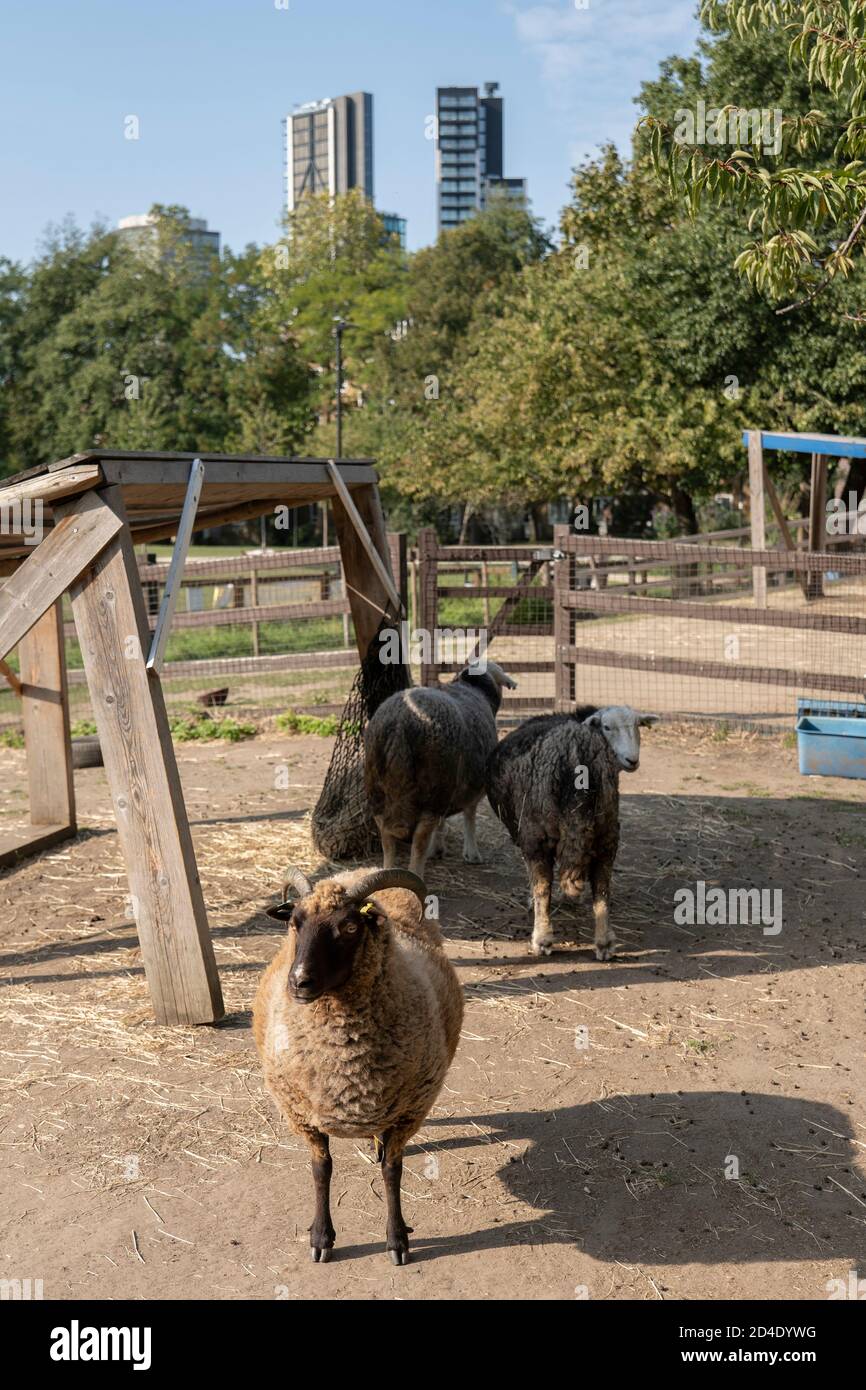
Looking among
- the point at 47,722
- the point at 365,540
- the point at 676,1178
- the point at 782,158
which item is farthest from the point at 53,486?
the point at 782,158

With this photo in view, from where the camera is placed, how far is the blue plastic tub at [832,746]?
1075 centimetres

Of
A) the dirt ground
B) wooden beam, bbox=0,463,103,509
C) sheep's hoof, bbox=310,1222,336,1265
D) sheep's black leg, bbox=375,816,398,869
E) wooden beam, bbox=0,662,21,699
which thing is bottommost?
the dirt ground

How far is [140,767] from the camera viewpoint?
5.81 metres

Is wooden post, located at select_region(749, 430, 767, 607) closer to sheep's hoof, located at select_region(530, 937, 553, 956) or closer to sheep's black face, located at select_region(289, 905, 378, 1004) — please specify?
sheep's hoof, located at select_region(530, 937, 553, 956)

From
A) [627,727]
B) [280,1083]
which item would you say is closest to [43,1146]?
[280,1083]

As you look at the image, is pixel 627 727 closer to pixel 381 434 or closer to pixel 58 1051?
pixel 58 1051

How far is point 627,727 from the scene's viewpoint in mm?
6840

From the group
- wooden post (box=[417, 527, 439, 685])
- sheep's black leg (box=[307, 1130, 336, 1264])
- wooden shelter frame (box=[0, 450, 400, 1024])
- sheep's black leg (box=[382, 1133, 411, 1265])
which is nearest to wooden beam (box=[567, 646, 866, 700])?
wooden post (box=[417, 527, 439, 685])

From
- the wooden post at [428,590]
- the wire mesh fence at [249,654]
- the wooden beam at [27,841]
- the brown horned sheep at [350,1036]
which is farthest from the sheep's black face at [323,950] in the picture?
the wooden post at [428,590]

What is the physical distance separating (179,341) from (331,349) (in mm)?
9072

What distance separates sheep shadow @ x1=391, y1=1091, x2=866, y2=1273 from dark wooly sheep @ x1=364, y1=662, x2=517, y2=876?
267 centimetres

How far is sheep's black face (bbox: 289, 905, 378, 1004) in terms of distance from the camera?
380 cm

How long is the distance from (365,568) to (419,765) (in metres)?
1.72

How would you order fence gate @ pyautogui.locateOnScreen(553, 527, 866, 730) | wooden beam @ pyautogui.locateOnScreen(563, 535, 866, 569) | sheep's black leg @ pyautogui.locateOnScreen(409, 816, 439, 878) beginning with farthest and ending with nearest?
fence gate @ pyautogui.locateOnScreen(553, 527, 866, 730) → wooden beam @ pyautogui.locateOnScreen(563, 535, 866, 569) → sheep's black leg @ pyautogui.locateOnScreen(409, 816, 439, 878)
